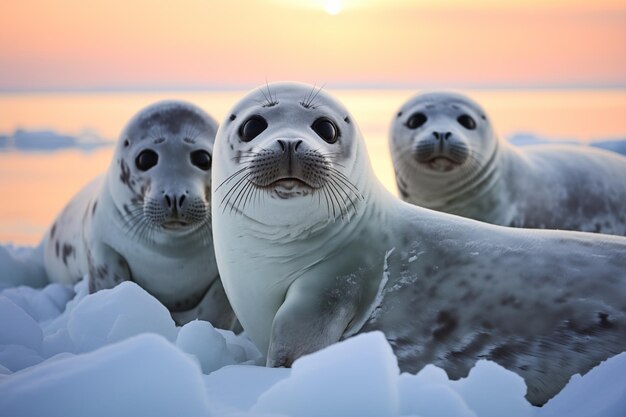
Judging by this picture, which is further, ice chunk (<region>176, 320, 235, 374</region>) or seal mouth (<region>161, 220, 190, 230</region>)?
seal mouth (<region>161, 220, 190, 230</region>)

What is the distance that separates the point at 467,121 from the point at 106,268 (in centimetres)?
259

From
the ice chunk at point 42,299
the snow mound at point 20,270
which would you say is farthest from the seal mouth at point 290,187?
the snow mound at point 20,270

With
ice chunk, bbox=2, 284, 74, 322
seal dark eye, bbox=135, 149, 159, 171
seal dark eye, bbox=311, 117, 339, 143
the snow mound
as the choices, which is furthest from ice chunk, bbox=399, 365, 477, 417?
the snow mound

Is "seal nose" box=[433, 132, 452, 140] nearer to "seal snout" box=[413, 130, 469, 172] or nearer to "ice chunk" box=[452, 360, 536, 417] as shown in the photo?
"seal snout" box=[413, 130, 469, 172]

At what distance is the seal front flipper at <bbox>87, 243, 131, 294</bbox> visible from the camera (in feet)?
14.4

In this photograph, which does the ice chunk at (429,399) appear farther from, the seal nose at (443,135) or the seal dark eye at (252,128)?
the seal nose at (443,135)

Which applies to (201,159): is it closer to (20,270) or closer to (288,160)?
(288,160)

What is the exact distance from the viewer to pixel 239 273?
332 cm

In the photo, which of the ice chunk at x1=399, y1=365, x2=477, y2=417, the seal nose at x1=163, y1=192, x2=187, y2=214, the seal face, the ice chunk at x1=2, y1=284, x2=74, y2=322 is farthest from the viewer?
the ice chunk at x1=2, y1=284, x2=74, y2=322

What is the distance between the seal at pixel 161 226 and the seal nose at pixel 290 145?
1187 millimetres

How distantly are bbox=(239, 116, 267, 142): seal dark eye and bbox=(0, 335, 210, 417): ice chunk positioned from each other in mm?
1204

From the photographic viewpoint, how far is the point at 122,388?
218 cm

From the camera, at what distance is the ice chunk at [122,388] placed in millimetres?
2150

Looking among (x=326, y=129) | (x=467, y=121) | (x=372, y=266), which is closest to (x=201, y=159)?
(x=326, y=129)
